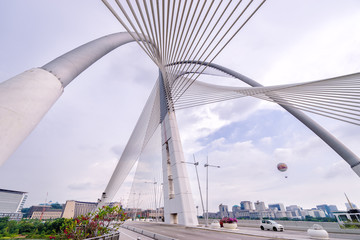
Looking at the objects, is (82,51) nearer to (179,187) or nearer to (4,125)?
(4,125)

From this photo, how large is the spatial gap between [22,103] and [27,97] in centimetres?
16

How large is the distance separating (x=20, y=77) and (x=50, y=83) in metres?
0.39

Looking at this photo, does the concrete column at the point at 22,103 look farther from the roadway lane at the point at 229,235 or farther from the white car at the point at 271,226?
the white car at the point at 271,226

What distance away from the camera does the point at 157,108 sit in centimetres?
2753

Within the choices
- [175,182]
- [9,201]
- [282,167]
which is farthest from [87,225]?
[9,201]

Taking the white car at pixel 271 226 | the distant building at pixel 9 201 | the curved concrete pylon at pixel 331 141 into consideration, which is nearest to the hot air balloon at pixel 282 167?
the curved concrete pylon at pixel 331 141

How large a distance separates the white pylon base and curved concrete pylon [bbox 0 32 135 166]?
652 inches

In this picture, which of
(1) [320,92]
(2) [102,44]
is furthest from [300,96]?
(2) [102,44]

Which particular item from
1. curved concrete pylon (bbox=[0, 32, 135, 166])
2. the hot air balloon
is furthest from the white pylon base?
the hot air balloon

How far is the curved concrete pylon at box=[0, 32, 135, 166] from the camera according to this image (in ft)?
6.97

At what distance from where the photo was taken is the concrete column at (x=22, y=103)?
2.10 m

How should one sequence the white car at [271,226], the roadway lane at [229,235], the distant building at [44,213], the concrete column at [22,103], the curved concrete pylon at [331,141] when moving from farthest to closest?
the distant building at [44,213] < the white car at [271,226] < the curved concrete pylon at [331,141] < the roadway lane at [229,235] < the concrete column at [22,103]

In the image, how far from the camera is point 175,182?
1853 centimetres

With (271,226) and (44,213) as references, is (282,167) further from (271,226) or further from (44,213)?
(44,213)
